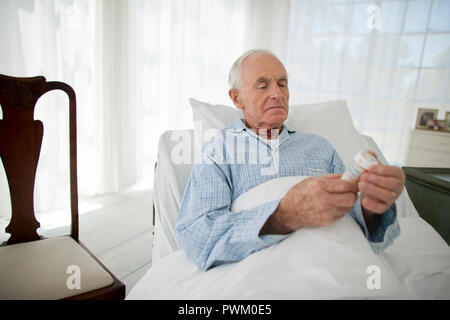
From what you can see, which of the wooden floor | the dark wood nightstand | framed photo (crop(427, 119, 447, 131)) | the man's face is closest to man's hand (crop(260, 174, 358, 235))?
the man's face

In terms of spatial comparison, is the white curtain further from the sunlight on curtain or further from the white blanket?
the white blanket

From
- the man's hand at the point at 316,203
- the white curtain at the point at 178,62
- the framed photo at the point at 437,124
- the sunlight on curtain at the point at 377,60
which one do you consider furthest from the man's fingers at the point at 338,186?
the sunlight on curtain at the point at 377,60

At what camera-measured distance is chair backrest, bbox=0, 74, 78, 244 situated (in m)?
1.00

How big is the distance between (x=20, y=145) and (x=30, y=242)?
318mm

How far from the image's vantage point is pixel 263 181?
1053 millimetres

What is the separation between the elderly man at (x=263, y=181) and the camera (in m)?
0.71

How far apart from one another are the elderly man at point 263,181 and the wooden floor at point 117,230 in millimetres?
834

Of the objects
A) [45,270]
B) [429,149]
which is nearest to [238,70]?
[45,270]

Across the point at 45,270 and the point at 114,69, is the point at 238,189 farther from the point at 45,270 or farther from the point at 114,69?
the point at 114,69

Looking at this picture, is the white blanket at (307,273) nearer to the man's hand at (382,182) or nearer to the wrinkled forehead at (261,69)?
the man's hand at (382,182)

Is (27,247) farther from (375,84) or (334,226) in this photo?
(375,84)

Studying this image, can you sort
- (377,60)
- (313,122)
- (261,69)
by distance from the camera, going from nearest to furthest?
(261,69), (313,122), (377,60)

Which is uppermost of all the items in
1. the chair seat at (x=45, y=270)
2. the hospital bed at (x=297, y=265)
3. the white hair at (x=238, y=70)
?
the white hair at (x=238, y=70)

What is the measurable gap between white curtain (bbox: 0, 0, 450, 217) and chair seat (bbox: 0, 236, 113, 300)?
1260 mm
